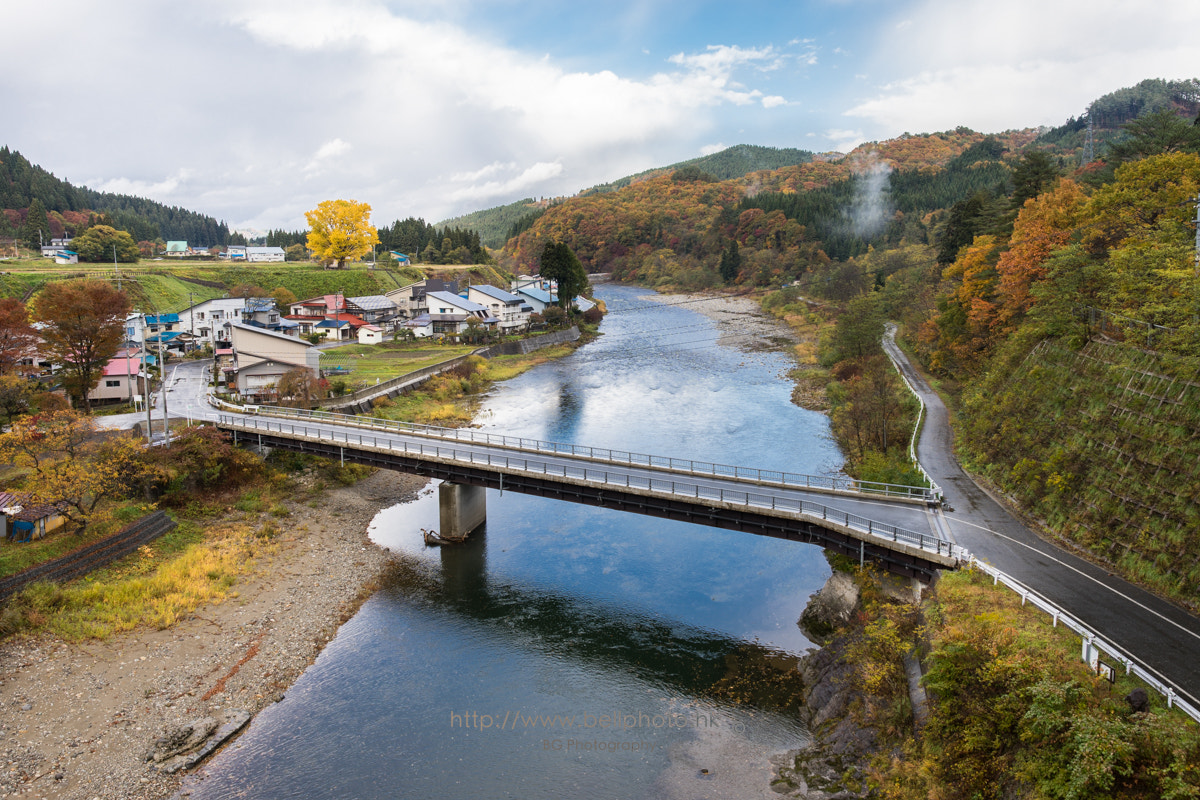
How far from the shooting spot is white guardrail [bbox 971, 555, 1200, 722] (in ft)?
39.8

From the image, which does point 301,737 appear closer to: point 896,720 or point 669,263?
point 896,720

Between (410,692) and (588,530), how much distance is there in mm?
12785

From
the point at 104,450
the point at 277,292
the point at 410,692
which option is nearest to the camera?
the point at 410,692

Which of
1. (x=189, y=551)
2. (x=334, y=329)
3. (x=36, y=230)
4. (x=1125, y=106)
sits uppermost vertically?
(x=1125, y=106)

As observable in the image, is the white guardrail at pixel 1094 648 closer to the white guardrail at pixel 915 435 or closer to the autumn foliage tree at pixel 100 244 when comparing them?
the white guardrail at pixel 915 435

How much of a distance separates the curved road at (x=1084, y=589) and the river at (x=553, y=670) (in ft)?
20.8

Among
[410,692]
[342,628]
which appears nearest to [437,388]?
[342,628]

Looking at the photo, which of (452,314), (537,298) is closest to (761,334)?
(537,298)

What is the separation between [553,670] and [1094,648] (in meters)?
14.2

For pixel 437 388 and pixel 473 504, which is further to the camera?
pixel 437 388

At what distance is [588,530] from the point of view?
31719 millimetres

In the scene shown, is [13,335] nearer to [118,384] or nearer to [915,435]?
[118,384]

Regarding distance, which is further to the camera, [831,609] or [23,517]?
[23,517]

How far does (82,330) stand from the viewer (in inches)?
1469
